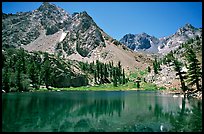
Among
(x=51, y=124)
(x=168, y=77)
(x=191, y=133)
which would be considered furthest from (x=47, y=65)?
(x=191, y=133)

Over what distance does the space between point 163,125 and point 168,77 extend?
116 m

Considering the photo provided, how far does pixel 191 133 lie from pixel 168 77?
121995mm

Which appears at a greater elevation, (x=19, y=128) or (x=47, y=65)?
(x=47, y=65)

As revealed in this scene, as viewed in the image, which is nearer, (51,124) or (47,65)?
(51,124)

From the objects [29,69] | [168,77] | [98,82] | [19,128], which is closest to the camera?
[19,128]

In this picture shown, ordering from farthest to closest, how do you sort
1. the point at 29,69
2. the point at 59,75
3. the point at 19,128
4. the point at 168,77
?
the point at 59,75 → the point at 168,77 → the point at 29,69 → the point at 19,128

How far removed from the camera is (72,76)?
6693 inches

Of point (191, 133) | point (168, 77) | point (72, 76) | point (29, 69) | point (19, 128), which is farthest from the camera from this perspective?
point (72, 76)

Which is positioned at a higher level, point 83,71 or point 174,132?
point 83,71

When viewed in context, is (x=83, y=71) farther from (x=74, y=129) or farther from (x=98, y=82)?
(x=74, y=129)

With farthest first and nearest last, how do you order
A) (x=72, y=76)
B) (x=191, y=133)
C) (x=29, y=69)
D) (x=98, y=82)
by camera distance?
(x=98, y=82) < (x=72, y=76) < (x=29, y=69) < (x=191, y=133)

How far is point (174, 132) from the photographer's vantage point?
1011 inches

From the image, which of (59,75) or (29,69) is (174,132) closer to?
(29,69)

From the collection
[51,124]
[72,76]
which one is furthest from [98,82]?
[51,124]
